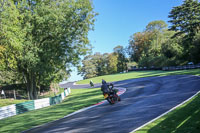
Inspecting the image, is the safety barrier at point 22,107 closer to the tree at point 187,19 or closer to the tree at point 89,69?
the tree at point 187,19

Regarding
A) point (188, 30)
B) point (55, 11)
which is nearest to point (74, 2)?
point (55, 11)

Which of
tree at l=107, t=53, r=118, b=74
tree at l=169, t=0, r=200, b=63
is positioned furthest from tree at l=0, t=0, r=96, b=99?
tree at l=107, t=53, r=118, b=74

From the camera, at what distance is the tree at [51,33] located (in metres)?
24.3

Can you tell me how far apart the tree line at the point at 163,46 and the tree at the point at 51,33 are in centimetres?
560

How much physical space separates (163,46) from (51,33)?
42859 millimetres

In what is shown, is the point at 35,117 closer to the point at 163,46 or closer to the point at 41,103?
the point at 41,103

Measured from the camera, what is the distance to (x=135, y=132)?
22.2 feet

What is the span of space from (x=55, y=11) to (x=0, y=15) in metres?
7.61

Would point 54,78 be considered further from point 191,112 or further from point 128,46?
point 128,46

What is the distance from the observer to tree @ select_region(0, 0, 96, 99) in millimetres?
24312

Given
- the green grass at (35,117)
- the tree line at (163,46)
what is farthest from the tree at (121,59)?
the green grass at (35,117)

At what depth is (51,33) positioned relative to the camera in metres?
26.8

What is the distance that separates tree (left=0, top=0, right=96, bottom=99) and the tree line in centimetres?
560

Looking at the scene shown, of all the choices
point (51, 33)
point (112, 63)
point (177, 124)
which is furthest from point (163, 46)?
point (177, 124)
